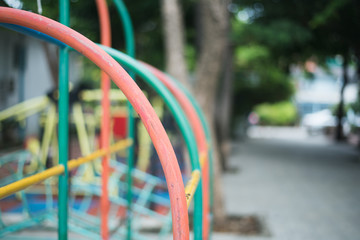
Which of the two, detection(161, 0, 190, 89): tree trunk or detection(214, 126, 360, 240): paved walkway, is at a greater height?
detection(161, 0, 190, 89): tree trunk

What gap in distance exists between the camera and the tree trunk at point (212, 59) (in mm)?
3596

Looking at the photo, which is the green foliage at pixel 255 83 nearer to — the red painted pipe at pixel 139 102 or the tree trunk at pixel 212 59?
the tree trunk at pixel 212 59

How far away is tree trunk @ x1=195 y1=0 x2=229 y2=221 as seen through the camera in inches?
142

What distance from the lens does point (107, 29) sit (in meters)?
2.34

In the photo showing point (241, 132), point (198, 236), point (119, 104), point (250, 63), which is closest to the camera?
point (198, 236)

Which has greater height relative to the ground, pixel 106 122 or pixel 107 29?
pixel 107 29

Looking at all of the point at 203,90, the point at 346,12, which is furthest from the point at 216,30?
the point at 346,12

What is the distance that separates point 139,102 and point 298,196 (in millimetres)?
4519

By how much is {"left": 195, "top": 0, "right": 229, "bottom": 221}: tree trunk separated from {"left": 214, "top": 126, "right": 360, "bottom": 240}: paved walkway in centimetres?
50

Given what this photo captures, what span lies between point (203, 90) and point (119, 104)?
4641 mm

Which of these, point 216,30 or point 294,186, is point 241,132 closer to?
point 294,186

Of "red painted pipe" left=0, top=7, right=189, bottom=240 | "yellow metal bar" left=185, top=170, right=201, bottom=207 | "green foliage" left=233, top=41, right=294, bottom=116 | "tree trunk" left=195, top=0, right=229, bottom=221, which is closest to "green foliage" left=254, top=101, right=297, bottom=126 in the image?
"green foliage" left=233, top=41, right=294, bottom=116

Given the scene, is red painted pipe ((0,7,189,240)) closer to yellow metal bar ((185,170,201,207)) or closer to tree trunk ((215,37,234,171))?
yellow metal bar ((185,170,201,207))

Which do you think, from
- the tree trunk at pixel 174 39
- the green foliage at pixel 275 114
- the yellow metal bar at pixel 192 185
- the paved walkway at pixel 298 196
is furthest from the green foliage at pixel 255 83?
the green foliage at pixel 275 114
